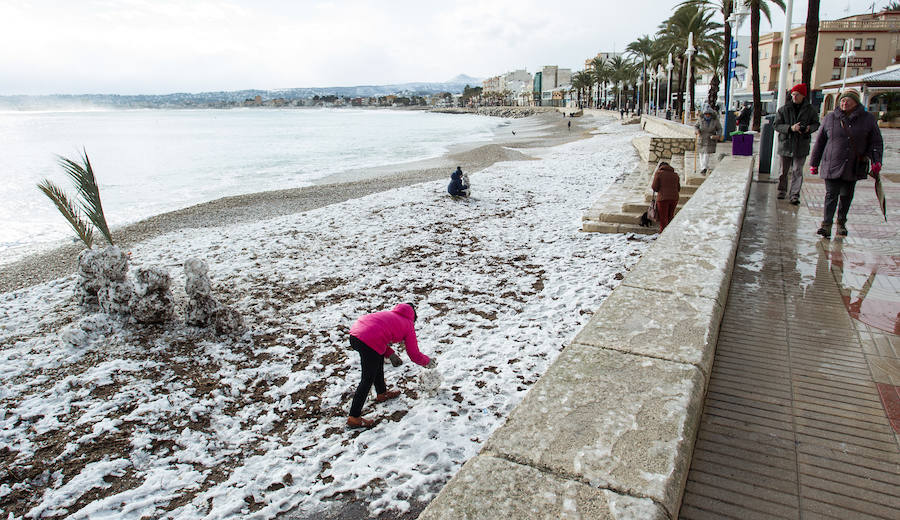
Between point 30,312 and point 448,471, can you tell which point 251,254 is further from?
point 448,471

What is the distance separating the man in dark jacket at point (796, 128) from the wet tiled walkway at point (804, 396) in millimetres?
2722

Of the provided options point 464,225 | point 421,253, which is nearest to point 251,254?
point 421,253

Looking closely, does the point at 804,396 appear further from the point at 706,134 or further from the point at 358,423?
the point at 706,134

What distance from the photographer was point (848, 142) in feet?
19.2

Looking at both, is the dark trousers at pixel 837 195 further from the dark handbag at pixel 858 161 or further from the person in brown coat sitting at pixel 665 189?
the person in brown coat sitting at pixel 665 189

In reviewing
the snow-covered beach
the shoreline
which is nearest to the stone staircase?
the snow-covered beach

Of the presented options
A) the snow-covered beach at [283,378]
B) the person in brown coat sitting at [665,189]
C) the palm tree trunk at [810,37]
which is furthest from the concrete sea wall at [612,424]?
the palm tree trunk at [810,37]

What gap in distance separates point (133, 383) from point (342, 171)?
1007 inches

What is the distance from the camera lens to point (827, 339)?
361 cm

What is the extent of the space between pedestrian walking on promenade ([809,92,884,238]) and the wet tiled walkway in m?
0.89

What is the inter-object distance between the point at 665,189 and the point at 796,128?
197 cm

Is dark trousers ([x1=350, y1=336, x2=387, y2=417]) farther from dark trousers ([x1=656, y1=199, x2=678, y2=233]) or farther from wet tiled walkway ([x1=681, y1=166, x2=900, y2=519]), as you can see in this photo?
dark trousers ([x1=656, y1=199, x2=678, y2=233])

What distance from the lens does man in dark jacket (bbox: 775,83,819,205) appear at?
24.7 ft

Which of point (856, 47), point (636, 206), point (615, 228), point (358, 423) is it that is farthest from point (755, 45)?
point (856, 47)
